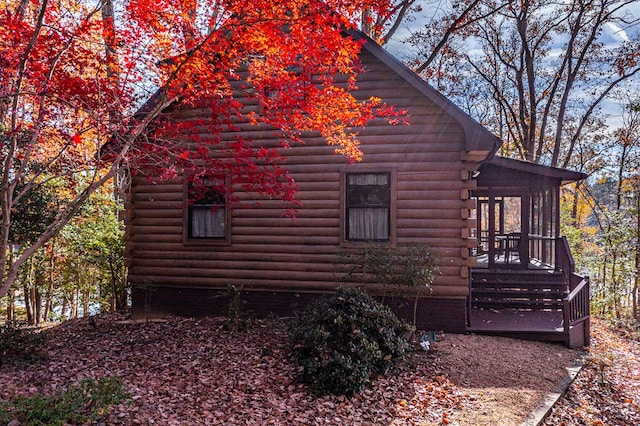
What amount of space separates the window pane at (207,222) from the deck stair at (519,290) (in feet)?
19.2

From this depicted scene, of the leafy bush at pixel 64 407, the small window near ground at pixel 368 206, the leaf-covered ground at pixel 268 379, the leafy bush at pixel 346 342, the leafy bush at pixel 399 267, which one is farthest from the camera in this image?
the small window near ground at pixel 368 206

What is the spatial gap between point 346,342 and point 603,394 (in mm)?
3912

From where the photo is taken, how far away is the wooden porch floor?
7859 millimetres

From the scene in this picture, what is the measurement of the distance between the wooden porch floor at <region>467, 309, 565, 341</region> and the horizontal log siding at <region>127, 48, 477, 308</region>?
2.94 ft

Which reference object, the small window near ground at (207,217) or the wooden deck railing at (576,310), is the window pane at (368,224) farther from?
the wooden deck railing at (576,310)

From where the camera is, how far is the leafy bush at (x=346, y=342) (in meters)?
5.50

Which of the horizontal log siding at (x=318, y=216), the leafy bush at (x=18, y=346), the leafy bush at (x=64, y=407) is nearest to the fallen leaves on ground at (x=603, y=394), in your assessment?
the horizontal log siding at (x=318, y=216)

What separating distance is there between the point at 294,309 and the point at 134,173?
4.83 meters

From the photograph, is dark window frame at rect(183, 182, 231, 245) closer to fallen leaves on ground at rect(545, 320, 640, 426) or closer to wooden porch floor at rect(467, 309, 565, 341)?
wooden porch floor at rect(467, 309, 565, 341)

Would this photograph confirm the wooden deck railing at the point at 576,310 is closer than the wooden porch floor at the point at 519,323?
Yes

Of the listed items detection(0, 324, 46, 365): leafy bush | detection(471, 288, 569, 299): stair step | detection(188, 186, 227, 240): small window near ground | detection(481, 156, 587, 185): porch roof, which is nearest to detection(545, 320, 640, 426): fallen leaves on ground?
detection(471, 288, 569, 299): stair step

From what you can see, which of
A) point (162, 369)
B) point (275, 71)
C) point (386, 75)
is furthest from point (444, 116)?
point (162, 369)

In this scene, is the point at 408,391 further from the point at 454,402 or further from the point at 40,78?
the point at 40,78

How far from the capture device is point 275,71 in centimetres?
809
